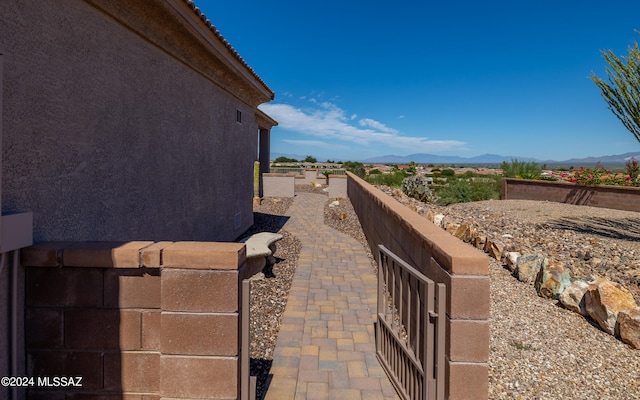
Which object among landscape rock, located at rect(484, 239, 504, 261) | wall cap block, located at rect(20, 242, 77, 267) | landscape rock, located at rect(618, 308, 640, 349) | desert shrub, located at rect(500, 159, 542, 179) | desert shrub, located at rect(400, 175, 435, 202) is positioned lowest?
landscape rock, located at rect(618, 308, 640, 349)

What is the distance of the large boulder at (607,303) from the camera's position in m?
4.29

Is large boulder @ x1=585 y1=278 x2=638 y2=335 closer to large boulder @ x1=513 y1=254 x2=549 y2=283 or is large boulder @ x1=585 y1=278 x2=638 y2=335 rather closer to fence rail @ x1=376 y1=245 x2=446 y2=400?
large boulder @ x1=513 y1=254 x2=549 y2=283

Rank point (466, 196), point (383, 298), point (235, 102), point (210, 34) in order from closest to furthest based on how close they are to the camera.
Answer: point (383, 298) → point (210, 34) → point (235, 102) → point (466, 196)

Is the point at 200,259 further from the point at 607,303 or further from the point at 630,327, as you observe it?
the point at 607,303

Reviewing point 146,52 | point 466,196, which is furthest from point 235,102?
point 466,196

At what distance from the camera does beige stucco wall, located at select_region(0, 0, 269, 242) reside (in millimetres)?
2732

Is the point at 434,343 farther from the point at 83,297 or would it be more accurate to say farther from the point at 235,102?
the point at 235,102

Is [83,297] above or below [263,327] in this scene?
above

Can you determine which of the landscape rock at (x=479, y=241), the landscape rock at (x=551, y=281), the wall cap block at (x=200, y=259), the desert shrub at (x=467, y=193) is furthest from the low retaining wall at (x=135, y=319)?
the desert shrub at (x=467, y=193)

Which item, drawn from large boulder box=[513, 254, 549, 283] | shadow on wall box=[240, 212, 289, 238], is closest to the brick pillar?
large boulder box=[513, 254, 549, 283]

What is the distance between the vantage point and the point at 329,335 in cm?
443

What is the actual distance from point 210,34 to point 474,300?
5.62 meters

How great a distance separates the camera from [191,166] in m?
6.21

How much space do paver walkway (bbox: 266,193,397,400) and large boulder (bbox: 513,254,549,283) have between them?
2626 mm
